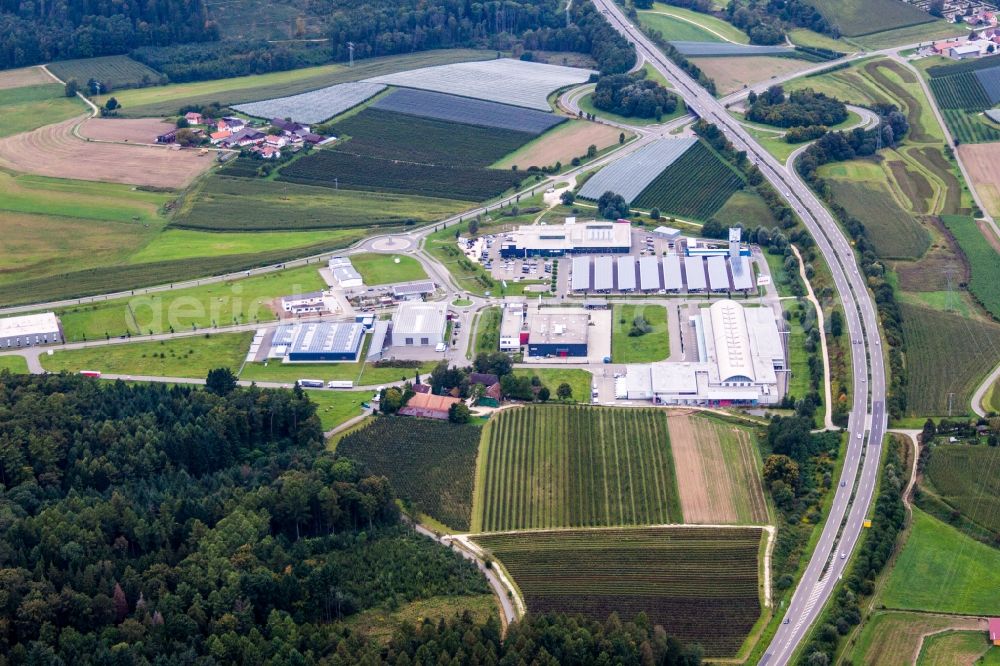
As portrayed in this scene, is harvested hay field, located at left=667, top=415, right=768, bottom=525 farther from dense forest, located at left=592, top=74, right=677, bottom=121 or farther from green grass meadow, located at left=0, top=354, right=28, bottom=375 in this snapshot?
dense forest, located at left=592, top=74, right=677, bottom=121

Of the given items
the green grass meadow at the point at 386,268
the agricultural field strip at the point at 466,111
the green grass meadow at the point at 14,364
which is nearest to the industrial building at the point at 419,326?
the green grass meadow at the point at 386,268

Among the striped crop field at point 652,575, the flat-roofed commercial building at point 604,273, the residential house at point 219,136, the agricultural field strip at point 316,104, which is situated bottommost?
the striped crop field at point 652,575

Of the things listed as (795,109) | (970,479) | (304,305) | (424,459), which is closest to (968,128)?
(795,109)

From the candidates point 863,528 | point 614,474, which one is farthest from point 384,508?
point 863,528

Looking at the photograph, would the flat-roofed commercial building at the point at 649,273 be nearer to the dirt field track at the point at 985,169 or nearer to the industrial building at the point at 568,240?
the industrial building at the point at 568,240

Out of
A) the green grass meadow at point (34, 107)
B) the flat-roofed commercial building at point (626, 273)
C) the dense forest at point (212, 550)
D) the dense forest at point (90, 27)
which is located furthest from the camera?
the dense forest at point (90, 27)

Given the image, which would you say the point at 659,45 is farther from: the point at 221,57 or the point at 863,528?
the point at 863,528

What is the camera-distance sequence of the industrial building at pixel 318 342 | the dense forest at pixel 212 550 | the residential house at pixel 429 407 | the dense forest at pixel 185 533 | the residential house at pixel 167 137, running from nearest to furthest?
the dense forest at pixel 212 550
the dense forest at pixel 185 533
the residential house at pixel 429 407
the industrial building at pixel 318 342
the residential house at pixel 167 137
